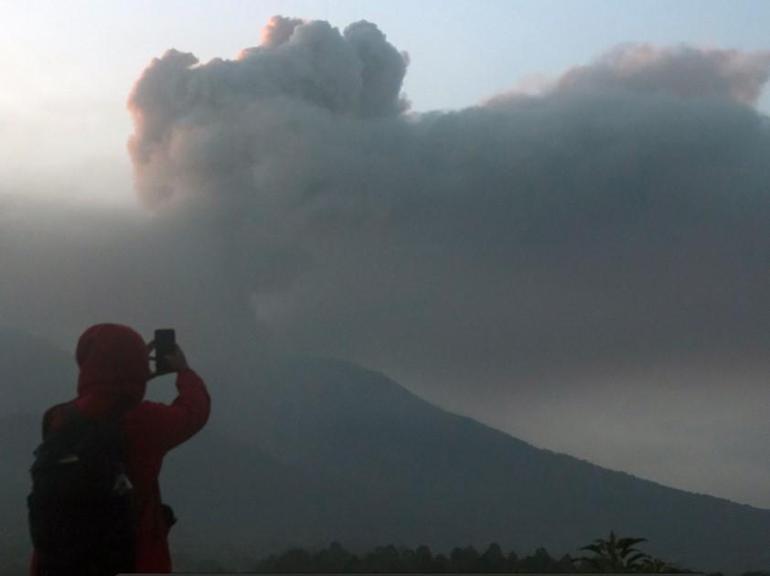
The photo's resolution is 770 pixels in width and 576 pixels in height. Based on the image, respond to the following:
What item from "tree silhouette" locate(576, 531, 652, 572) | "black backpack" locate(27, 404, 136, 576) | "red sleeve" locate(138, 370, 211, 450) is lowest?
"black backpack" locate(27, 404, 136, 576)

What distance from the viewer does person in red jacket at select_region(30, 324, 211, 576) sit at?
16.9ft

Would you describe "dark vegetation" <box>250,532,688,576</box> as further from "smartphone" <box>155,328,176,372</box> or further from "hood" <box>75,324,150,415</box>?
"hood" <box>75,324,150,415</box>

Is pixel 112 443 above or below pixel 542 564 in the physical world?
below

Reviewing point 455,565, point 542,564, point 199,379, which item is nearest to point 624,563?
point 199,379

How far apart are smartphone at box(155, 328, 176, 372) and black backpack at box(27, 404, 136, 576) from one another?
1.79 feet

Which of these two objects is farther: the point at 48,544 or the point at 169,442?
the point at 169,442

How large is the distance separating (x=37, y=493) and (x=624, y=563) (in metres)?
34.4

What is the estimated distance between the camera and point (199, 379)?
5707mm

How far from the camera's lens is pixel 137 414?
17.4ft

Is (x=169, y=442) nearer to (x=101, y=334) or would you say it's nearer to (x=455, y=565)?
(x=101, y=334)

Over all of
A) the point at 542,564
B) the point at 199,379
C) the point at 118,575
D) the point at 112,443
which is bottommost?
the point at 118,575

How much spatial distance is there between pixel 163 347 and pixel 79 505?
89cm

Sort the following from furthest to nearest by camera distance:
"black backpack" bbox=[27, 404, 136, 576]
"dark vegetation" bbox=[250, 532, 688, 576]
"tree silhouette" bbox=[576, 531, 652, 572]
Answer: "tree silhouette" bbox=[576, 531, 652, 572] < "dark vegetation" bbox=[250, 532, 688, 576] < "black backpack" bbox=[27, 404, 136, 576]

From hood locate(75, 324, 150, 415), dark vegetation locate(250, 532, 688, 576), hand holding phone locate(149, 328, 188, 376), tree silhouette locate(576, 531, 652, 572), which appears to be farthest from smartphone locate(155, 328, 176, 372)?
tree silhouette locate(576, 531, 652, 572)
